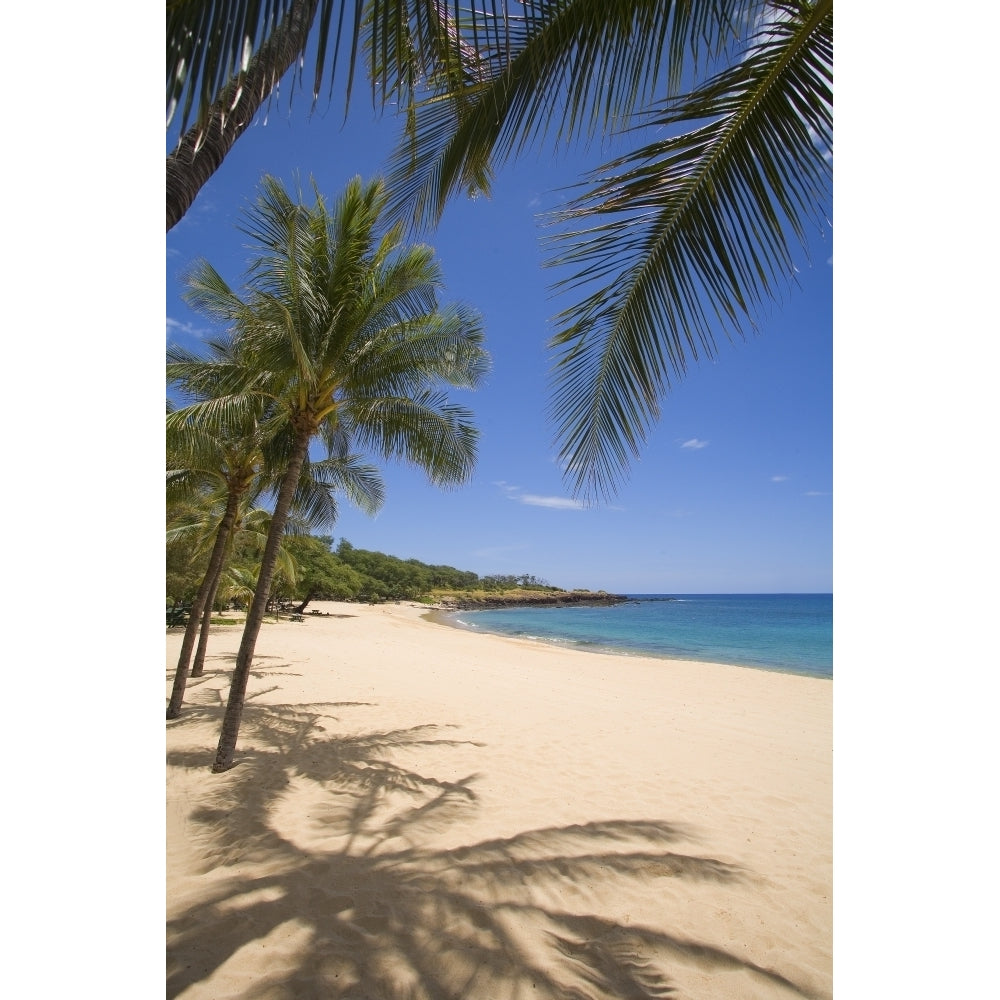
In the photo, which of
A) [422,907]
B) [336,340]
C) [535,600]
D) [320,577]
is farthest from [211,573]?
[535,600]

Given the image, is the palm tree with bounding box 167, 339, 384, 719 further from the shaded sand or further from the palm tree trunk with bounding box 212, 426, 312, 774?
the shaded sand

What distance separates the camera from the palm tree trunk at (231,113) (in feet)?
4.95

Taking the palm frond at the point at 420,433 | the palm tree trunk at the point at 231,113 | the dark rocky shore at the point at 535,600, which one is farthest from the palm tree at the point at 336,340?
the dark rocky shore at the point at 535,600

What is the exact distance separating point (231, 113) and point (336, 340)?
166 inches

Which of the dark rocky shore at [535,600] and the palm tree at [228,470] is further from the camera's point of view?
the dark rocky shore at [535,600]

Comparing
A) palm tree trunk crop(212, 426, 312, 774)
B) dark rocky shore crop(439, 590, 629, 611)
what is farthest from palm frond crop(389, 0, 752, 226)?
dark rocky shore crop(439, 590, 629, 611)

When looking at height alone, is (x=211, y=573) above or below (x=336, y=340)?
below

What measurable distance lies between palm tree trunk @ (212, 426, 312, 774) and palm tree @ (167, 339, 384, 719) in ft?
2.57

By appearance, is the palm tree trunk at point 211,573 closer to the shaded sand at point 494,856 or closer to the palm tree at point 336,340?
the shaded sand at point 494,856

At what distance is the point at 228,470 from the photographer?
25.1 ft

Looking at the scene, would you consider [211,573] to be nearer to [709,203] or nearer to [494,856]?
[494,856]

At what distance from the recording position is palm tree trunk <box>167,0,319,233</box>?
1510 millimetres

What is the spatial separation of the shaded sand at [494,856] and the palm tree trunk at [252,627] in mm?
229
